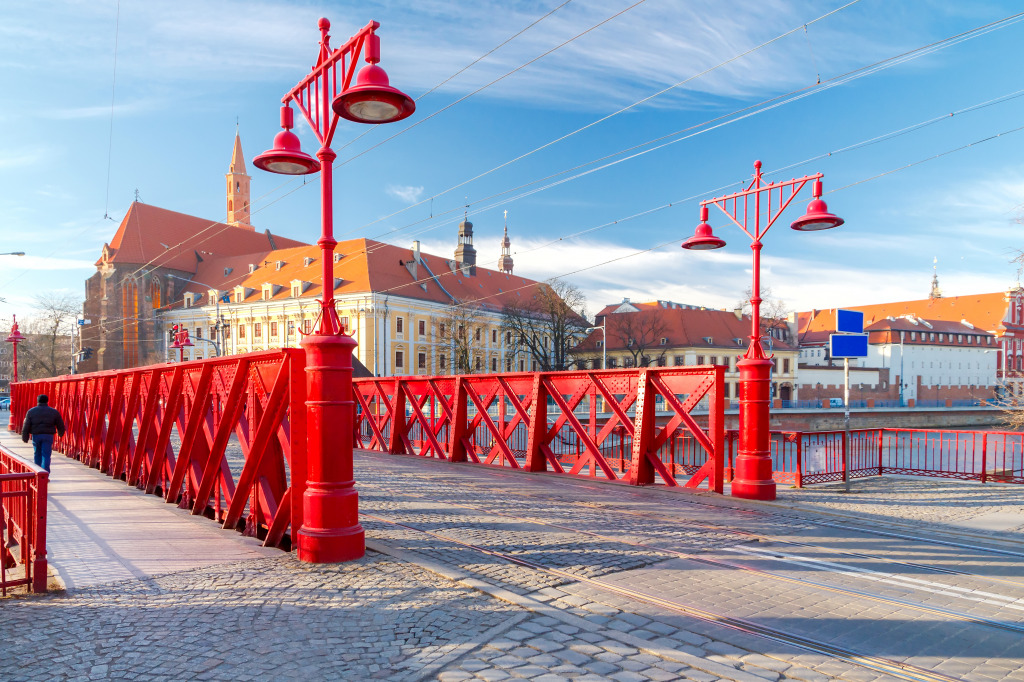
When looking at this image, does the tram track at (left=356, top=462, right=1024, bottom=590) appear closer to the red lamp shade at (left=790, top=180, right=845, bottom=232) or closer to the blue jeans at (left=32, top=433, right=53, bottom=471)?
the red lamp shade at (left=790, top=180, right=845, bottom=232)

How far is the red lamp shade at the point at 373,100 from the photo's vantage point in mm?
6062

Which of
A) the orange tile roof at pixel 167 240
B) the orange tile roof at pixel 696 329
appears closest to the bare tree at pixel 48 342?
the orange tile roof at pixel 167 240

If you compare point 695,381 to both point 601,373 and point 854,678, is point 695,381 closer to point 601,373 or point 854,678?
point 601,373

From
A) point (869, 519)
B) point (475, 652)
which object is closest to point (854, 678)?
point (475, 652)

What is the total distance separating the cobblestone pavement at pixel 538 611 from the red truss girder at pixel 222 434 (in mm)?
1157

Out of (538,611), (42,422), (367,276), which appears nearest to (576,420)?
(538,611)

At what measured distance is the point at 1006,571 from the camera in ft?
21.2

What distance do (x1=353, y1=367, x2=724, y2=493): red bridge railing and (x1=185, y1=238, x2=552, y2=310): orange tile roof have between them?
43.3 metres

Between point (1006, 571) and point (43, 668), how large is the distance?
24.6ft

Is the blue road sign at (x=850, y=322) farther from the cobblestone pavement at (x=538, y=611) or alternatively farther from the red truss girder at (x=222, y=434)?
the red truss girder at (x=222, y=434)

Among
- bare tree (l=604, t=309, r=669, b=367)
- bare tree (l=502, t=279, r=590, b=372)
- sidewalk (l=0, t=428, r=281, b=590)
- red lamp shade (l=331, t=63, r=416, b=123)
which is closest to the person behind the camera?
red lamp shade (l=331, t=63, r=416, b=123)

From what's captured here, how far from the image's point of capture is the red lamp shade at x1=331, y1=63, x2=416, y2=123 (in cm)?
606

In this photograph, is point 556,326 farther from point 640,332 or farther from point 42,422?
point 42,422

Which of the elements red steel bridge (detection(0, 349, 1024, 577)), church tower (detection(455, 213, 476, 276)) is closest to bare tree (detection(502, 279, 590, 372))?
church tower (detection(455, 213, 476, 276))
